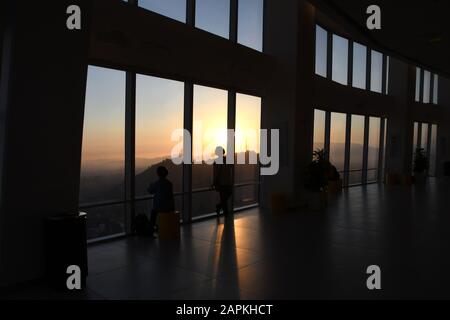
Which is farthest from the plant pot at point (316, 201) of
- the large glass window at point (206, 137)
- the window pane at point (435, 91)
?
the window pane at point (435, 91)

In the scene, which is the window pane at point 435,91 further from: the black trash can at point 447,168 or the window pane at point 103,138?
the window pane at point 103,138

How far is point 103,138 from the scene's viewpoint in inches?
315

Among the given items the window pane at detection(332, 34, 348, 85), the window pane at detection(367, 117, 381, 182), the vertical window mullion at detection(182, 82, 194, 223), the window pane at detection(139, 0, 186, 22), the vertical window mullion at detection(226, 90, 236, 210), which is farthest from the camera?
the window pane at detection(367, 117, 381, 182)

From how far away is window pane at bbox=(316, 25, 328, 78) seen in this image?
Answer: 1611cm

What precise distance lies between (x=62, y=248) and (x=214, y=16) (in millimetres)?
7651

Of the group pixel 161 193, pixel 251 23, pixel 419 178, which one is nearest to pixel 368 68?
pixel 419 178

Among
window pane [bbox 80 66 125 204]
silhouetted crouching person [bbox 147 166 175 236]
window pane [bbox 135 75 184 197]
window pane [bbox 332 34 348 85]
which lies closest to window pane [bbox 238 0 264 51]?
window pane [bbox 135 75 184 197]

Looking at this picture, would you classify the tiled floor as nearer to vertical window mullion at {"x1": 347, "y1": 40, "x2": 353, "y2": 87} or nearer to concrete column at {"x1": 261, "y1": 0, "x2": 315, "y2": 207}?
concrete column at {"x1": 261, "y1": 0, "x2": 315, "y2": 207}

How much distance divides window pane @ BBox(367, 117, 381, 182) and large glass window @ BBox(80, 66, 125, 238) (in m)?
15.3

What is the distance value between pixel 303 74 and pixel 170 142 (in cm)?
510

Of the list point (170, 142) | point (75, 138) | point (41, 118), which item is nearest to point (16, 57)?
point (41, 118)

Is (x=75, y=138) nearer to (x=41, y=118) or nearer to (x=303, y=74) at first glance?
(x=41, y=118)

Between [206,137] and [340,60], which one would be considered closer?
[206,137]

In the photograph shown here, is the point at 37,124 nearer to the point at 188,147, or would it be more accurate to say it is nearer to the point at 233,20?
the point at 188,147
